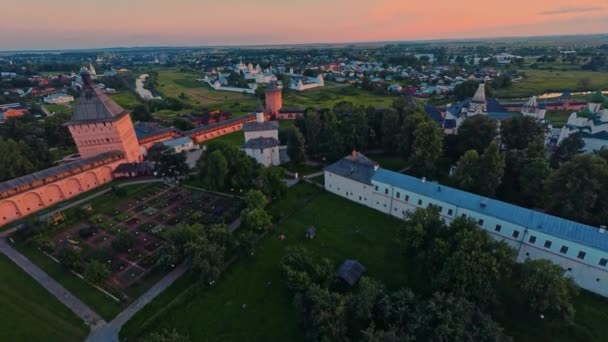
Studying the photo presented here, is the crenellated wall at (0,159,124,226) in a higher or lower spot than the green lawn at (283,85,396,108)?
lower

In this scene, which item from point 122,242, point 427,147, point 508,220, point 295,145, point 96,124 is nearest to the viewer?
point 508,220

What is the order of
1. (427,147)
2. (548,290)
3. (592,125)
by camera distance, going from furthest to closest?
1. (592,125)
2. (427,147)
3. (548,290)

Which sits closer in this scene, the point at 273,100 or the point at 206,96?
the point at 273,100

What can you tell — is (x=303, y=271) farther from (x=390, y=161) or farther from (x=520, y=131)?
(x=520, y=131)

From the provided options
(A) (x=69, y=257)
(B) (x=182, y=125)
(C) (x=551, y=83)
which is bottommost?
(A) (x=69, y=257)

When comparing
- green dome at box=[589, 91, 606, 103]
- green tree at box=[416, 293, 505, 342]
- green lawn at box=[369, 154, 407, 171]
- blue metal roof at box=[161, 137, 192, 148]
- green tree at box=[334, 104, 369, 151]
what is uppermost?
green dome at box=[589, 91, 606, 103]

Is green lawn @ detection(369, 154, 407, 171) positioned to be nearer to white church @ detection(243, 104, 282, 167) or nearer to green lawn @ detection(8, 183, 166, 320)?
white church @ detection(243, 104, 282, 167)

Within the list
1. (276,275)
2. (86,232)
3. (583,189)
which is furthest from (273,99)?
(583,189)

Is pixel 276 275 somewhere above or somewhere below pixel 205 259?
below

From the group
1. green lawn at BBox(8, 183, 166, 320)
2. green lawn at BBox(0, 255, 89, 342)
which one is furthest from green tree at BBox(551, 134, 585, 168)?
green lawn at BBox(0, 255, 89, 342)
